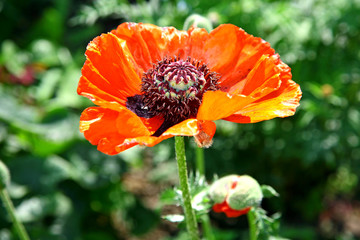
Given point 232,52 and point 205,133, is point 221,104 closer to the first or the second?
point 205,133

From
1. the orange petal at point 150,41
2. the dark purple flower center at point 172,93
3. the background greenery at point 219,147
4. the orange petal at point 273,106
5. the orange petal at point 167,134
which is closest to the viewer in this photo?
the orange petal at point 167,134

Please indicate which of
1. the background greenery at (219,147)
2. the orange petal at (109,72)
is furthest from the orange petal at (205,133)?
the background greenery at (219,147)

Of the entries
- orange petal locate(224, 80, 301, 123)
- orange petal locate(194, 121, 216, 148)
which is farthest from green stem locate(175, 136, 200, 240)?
orange petal locate(224, 80, 301, 123)

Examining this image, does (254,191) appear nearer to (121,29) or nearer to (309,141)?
(121,29)

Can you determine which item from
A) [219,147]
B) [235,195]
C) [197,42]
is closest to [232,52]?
[197,42]

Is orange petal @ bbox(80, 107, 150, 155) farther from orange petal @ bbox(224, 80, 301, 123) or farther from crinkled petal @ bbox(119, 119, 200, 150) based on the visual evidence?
orange petal @ bbox(224, 80, 301, 123)

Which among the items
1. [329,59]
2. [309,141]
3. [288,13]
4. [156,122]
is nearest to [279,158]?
[309,141]

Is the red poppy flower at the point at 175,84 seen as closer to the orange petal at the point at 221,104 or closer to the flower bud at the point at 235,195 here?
the orange petal at the point at 221,104
